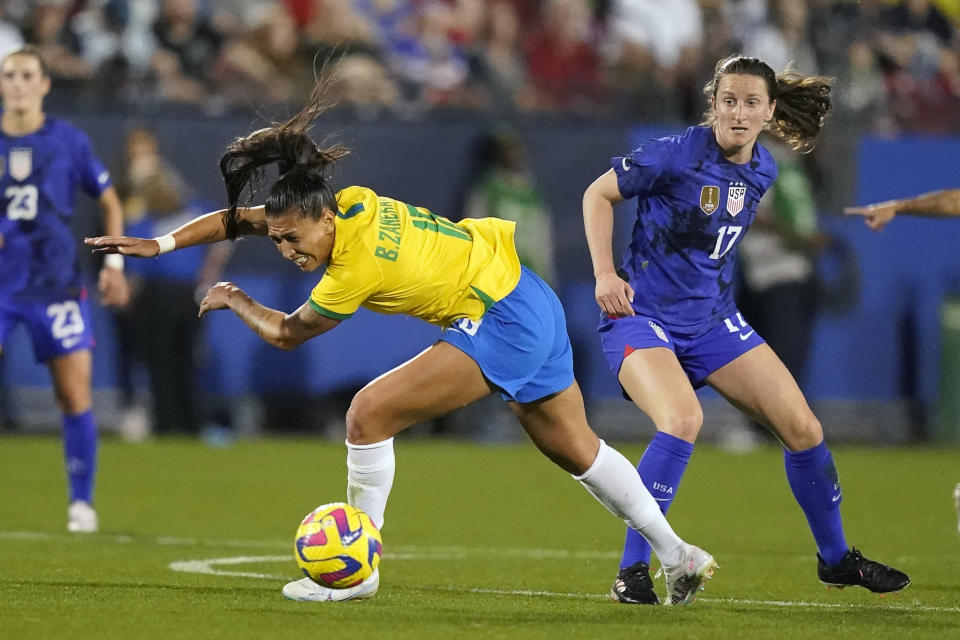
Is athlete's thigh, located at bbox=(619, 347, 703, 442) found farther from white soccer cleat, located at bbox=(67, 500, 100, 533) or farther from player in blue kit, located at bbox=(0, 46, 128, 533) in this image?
white soccer cleat, located at bbox=(67, 500, 100, 533)

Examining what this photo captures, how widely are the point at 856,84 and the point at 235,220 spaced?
34.8 feet

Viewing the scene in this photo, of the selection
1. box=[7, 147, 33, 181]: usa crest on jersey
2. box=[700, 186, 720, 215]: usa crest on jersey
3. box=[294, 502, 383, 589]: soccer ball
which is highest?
box=[7, 147, 33, 181]: usa crest on jersey

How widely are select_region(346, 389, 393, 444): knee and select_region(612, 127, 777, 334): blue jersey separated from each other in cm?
134

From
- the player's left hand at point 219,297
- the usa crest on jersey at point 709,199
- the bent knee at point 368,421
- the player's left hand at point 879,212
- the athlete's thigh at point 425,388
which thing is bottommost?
the bent knee at point 368,421

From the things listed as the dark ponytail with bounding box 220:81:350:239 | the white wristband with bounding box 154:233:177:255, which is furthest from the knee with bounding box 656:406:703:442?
the white wristband with bounding box 154:233:177:255

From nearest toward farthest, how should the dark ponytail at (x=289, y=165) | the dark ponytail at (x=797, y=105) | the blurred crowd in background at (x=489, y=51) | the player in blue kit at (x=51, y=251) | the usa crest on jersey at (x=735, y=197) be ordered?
1. the dark ponytail at (x=289, y=165)
2. the usa crest on jersey at (x=735, y=197)
3. the dark ponytail at (x=797, y=105)
4. the player in blue kit at (x=51, y=251)
5. the blurred crowd in background at (x=489, y=51)

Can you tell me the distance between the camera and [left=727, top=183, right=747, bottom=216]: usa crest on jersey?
683 centimetres

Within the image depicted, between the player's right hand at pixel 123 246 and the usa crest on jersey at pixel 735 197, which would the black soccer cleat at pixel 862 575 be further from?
the player's right hand at pixel 123 246

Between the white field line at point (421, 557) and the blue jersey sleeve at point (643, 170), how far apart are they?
5.59ft

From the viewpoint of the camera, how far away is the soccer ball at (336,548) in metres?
6.05

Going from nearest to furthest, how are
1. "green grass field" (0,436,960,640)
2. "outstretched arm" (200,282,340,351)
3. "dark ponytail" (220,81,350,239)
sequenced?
"green grass field" (0,436,960,640)
"dark ponytail" (220,81,350,239)
"outstretched arm" (200,282,340,351)

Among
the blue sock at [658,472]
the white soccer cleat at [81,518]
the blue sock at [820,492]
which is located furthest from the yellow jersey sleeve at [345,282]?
the white soccer cleat at [81,518]

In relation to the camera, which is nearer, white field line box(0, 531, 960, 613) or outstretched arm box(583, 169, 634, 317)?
outstretched arm box(583, 169, 634, 317)

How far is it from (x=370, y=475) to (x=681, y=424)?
1262 millimetres
